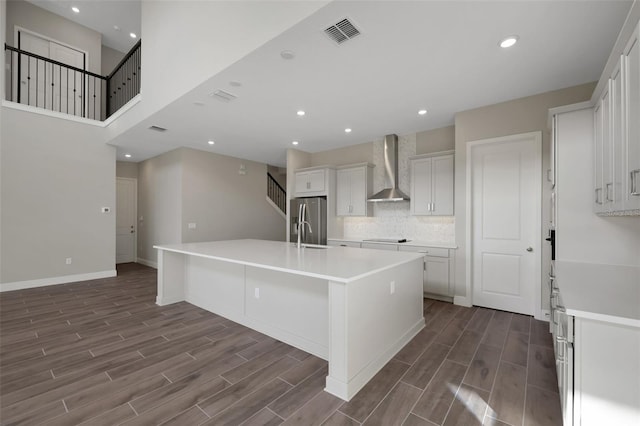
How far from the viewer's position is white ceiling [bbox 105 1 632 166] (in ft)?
6.73

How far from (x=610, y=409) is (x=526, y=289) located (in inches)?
102

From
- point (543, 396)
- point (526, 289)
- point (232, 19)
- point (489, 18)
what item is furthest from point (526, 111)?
point (232, 19)

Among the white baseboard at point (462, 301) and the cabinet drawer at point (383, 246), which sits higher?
the cabinet drawer at point (383, 246)

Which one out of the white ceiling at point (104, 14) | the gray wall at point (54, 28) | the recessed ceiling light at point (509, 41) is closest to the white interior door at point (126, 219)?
the gray wall at point (54, 28)

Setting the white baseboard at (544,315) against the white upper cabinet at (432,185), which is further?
the white upper cabinet at (432,185)

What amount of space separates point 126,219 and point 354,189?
6.29 m

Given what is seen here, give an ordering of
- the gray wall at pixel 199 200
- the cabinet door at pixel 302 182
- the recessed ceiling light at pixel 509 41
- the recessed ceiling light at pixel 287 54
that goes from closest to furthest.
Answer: the recessed ceiling light at pixel 509 41, the recessed ceiling light at pixel 287 54, the cabinet door at pixel 302 182, the gray wall at pixel 199 200

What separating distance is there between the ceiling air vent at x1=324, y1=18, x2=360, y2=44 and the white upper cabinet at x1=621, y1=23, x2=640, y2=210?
5.40 feet

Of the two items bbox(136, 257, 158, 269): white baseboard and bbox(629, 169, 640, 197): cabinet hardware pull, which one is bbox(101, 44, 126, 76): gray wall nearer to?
bbox(136, 257, 158, 269): white baseboard

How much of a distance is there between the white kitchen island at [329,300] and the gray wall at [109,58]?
7.00 m

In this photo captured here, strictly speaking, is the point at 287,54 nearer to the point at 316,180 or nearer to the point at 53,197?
the point at 316,180

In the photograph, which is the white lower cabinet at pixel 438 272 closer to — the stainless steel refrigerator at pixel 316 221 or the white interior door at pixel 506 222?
the white interior door at pixel 506 222

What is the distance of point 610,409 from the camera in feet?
4.36

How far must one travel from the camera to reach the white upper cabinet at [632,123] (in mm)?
1429
